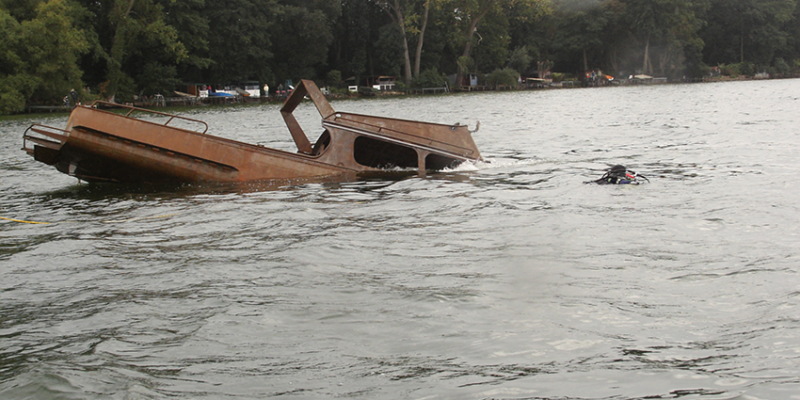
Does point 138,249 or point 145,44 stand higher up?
point 145,44

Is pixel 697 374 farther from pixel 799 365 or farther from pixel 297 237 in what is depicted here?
pixel 297 237

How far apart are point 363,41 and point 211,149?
300ft

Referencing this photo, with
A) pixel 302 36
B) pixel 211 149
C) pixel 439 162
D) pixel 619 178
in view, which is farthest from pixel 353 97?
pixel 619 178

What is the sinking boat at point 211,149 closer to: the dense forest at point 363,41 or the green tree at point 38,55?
the green tree at point 38,55

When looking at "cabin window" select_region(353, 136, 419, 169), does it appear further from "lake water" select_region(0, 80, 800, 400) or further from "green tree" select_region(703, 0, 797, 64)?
"green tree" select_region(703, 0, 797, 64)

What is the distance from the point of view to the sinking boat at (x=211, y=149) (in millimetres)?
15234

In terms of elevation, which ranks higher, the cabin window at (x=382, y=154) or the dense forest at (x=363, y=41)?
the dense forest at (x=363, y=41)

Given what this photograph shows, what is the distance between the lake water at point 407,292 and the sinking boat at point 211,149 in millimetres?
642

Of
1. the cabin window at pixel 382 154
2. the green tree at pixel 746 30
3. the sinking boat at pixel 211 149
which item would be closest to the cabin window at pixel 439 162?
the sinking boat at pixel 211 149

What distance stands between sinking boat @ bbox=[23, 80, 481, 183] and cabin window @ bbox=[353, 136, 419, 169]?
43mm

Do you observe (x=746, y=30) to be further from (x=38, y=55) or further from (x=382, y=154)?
(x=382, y=154)

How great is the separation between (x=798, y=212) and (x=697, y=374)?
7.62 m

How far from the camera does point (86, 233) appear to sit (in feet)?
37.9

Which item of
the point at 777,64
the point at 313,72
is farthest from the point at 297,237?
the point at 777,64
